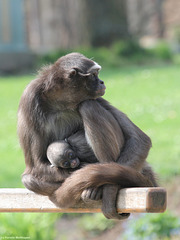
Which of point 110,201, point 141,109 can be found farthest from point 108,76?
point 110,201

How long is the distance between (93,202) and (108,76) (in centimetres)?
1664

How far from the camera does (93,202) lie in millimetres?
3791

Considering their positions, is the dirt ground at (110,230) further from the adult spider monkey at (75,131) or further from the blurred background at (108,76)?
the adult spider monkey at (75,131)

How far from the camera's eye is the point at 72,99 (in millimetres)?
4156

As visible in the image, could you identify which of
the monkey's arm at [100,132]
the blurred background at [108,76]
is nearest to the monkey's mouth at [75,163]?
the monkey's arm at [100,132]

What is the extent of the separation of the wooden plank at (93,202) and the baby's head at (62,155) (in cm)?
34

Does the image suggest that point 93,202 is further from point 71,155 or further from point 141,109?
point 141,109

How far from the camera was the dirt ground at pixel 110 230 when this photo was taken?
8.83 m

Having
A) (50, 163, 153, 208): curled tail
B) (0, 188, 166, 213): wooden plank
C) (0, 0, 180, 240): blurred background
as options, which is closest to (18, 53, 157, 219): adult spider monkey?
(50, 163, 153, 208): curled tail

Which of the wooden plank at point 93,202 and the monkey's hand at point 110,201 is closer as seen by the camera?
the wooden plank at point 93,202

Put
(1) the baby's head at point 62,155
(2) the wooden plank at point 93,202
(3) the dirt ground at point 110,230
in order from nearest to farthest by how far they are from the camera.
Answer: (2) the wooden plank at point 93,202
(1) the baby's head at point 62,155
(3) the dirt ground at point 110,230

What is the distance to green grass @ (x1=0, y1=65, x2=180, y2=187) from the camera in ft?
32.2

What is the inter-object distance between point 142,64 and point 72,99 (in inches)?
788

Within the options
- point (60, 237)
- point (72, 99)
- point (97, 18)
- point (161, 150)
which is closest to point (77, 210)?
point (72, 99)
